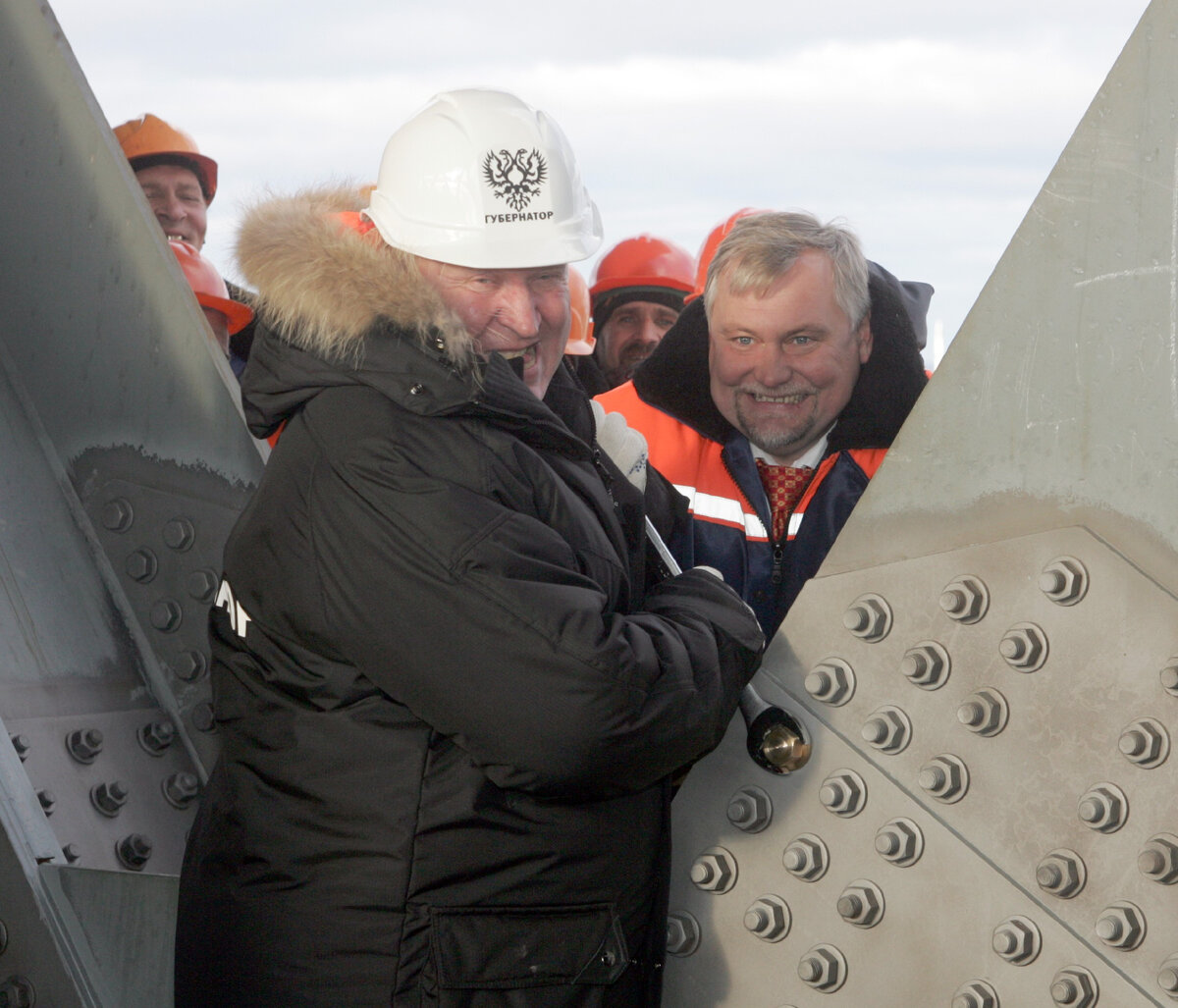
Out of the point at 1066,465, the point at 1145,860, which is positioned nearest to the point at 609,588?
the point at 1066,465

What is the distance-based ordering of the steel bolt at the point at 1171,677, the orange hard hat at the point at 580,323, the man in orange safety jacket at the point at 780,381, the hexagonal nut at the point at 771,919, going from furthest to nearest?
1. the orange hard hat at the point at 580,323
2. the man in orange safety jacket at the point at 780,381
3. the hexagonal nut at the point at 771,919
4. the steel bolt at the point at 1171,677

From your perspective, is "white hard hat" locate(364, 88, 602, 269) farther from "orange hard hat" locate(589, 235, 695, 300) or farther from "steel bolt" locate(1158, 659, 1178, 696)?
"orange hard hat" locate(589, 235, 695, 300)

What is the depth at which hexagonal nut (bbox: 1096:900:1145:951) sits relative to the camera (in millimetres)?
1667

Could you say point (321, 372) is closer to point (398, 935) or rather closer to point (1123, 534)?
point (398, 935)

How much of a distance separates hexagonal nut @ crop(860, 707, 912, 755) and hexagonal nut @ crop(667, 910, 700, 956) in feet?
1.17

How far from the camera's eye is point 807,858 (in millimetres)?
1854

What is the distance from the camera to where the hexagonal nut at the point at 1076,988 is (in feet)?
5.55

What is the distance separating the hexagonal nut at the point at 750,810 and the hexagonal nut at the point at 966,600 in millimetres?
351

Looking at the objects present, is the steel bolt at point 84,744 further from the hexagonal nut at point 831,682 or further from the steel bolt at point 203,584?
the hexagonal nut at point 831,682

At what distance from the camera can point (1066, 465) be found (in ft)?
5.65

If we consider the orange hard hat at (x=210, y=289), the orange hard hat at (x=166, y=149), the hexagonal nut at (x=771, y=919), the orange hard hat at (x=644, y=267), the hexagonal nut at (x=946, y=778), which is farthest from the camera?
the orange hard hat at (x=644, y=267)

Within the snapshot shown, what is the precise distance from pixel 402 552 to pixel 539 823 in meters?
0.39

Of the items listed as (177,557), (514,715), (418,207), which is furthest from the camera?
(177,557)

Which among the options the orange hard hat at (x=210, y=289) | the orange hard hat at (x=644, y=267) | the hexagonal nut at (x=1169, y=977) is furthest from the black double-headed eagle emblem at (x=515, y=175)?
the orange hard hat at (x=644, y=267)
